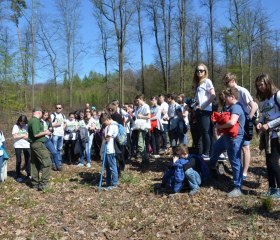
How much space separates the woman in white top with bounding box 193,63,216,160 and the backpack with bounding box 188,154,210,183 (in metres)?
0.55

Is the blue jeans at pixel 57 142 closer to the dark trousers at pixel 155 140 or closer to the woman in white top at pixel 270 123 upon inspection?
the dark trousers at pixel 155 140

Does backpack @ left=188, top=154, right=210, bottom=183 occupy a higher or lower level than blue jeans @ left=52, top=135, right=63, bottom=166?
lower

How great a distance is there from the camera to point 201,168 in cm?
666

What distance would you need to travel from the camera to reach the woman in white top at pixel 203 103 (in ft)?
21.9

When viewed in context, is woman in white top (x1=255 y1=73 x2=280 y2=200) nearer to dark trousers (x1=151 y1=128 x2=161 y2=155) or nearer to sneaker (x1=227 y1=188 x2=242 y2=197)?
sneaker (x1=227 y1=188 x2=242 y2=197)

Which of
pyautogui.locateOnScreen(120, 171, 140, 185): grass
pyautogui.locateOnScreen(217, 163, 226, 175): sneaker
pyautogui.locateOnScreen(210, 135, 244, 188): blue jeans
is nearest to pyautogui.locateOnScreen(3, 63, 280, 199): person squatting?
pyautogui.locateOnScreen(210, 135, 244, 188): blue jeans

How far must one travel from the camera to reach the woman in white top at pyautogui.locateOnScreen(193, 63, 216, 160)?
6684 millimetres

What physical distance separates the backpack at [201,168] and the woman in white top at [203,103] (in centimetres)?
55

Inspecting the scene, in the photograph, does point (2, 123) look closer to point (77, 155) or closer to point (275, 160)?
point (77, 155)

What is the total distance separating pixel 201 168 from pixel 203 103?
131 cm

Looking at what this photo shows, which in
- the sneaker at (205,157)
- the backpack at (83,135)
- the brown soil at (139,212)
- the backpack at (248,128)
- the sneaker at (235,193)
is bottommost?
the brown soil at (139,212)

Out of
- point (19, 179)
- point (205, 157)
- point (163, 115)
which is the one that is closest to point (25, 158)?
point (19, 179)

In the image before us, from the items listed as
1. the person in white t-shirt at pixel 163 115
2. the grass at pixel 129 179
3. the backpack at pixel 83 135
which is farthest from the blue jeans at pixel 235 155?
the backpack at pixel 83 135

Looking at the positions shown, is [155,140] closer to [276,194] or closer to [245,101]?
[245,101]
